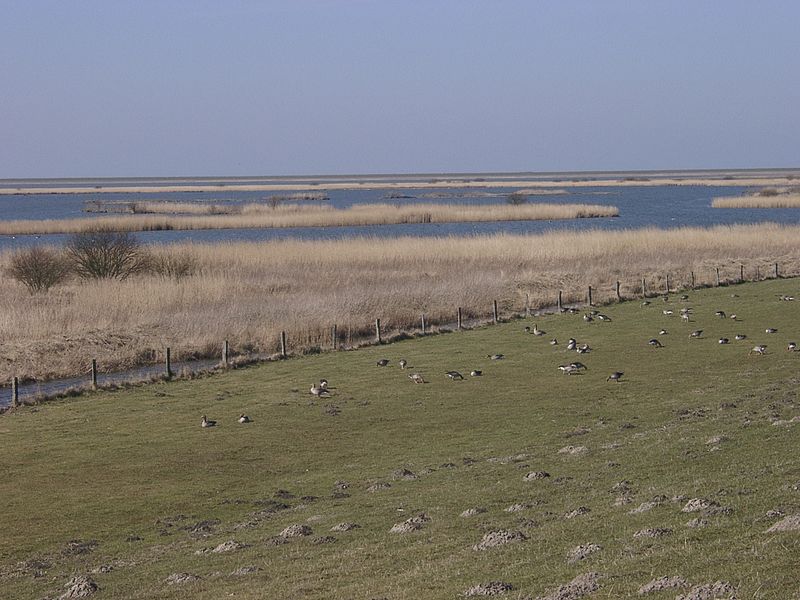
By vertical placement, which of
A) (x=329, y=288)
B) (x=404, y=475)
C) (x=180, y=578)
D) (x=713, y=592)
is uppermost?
(x=713, y=592)

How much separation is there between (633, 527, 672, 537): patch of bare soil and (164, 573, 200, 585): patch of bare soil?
508cm

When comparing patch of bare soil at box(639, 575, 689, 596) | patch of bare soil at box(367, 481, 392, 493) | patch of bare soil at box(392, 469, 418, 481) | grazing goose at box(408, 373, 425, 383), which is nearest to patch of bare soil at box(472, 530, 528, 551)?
patch of bare soil at box(639, 575, 689, 596)

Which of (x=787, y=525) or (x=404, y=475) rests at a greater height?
(x=787, y=525)

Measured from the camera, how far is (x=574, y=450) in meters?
17.2

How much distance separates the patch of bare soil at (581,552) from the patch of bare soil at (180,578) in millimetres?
4428

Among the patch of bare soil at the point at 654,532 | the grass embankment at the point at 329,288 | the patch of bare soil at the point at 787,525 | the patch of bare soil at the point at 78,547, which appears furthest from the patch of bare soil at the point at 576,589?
the grass embankment at the point at 329,288

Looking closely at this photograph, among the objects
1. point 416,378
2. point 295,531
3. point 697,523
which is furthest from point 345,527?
point 416,378

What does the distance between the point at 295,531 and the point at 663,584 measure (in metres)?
6.42

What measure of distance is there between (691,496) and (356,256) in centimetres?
4888

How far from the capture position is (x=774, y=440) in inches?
597

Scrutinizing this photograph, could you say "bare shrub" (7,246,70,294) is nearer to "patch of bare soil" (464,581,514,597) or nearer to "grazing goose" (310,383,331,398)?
"grazing goose" (310,383,331,398)

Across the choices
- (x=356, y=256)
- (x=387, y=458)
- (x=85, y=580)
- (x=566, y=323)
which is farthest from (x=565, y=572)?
(x=356, y=256)

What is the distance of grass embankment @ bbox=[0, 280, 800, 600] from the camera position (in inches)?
404

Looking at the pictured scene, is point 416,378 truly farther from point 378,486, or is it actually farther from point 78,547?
point 78,547
